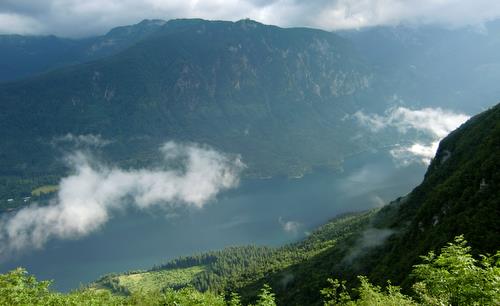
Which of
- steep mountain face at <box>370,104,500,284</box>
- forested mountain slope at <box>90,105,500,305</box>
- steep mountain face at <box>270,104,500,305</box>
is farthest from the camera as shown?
forested mountain slope at <box>90,105,500,305</box>

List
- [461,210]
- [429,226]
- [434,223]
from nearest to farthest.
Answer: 1. [461,210]
2. [434,223]
3. [429,226]

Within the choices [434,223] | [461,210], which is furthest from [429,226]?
[461,210]

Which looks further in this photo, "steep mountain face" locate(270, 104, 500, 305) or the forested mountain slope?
the forested mountain slope

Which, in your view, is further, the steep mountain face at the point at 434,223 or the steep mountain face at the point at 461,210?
the steep mountain face at the point at 434,223

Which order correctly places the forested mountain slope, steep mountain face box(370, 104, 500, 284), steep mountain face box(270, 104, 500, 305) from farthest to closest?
the forested mountain slope → steep mountain face box(270, 104, 500, 305) → steep mountain face box(370, 104, 500, 284)

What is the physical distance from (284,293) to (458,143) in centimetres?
6554

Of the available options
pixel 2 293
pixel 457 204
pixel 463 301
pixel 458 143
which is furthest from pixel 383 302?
pixel 458 143

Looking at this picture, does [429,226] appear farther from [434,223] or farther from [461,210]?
[461,210]

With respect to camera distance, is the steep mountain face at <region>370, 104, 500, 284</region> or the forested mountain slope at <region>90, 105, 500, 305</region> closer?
the steep mountain face at <region>370, 104, 500, 284</region>

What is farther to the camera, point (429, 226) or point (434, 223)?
point (429, 226)

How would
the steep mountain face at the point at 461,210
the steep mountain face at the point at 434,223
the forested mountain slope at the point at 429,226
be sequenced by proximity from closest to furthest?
the steep mountain face at the point at 461,210 < the steep mountain face at the point at 434,223 < the forested mountain slope at the point at 429,226

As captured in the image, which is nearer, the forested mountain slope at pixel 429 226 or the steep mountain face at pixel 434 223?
the steep mountain face at pixel 434 223

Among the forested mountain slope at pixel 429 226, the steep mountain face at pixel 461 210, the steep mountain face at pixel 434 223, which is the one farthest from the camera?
the forested mountain slope at pixel 429 226

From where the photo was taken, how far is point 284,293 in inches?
5032
